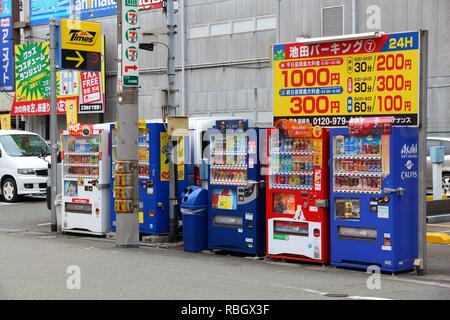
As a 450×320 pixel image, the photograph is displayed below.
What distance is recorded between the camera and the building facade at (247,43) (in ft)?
78.4

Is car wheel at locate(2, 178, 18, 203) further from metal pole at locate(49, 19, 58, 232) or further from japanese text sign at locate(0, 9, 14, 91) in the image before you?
japanese text sign at locate(0, 9, 14, 91)

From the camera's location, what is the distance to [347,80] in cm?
1166

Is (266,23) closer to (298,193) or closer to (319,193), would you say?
(298,193)

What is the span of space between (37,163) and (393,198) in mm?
14693

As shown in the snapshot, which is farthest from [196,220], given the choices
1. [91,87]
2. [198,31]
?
[91,87]

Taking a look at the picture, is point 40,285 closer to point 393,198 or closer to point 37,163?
point 393,198

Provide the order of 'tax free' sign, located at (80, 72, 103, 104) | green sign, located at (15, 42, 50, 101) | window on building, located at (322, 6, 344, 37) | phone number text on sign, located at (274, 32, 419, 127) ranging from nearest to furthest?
phone number text on sign, located at (274, 32, 419, 127)
window on building, located at (322, 6, 344, 37)
'tax free' sign, located at (80, 72, 103, 104)
green sign, located at (15, 42, 50, 101)

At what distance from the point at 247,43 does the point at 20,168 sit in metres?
11.2

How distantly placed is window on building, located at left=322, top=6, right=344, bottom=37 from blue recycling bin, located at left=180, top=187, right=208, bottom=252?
48.5 feet

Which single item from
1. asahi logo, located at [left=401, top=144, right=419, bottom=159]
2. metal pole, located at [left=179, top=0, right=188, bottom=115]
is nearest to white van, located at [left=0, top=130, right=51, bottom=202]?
metal pole, located at [left=179, top=0, right=188, bottom=115]

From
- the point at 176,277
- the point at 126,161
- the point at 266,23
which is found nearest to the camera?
the point at 176,277

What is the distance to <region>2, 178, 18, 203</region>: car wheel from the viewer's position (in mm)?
22273

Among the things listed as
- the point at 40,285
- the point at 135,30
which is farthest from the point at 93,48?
the point at 40,285
